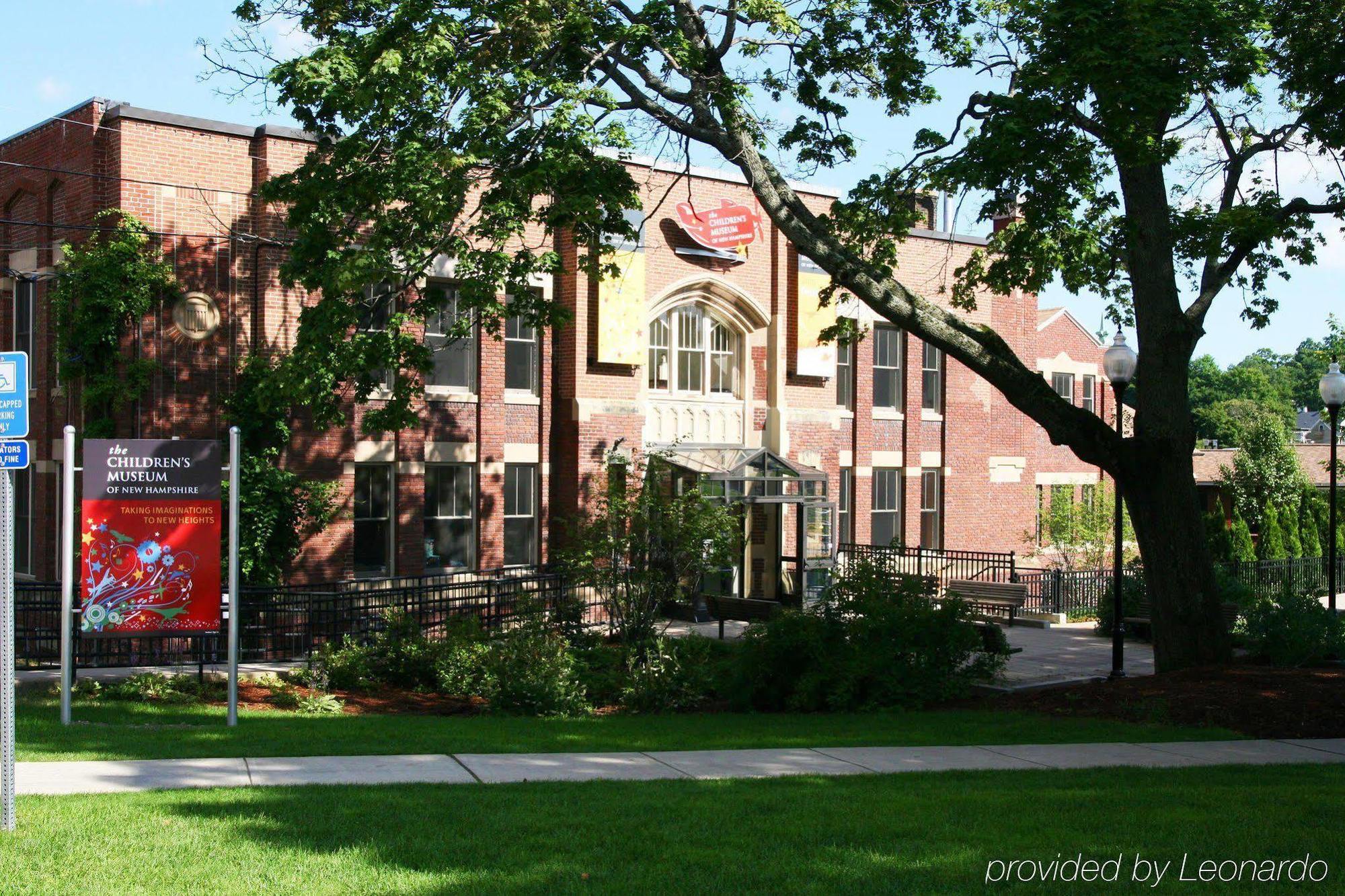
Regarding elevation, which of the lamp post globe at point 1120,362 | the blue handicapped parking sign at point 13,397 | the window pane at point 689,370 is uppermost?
the window pane at point 689,370

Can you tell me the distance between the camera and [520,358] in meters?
24.4

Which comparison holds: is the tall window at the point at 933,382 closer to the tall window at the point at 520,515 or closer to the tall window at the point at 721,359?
the tall window at the point at 721,359

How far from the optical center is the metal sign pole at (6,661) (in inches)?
281

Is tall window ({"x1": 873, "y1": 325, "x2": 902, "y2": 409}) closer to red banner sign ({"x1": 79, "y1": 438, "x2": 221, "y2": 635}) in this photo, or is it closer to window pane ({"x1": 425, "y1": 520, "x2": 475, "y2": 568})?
window pane ({"x1": 425, "y1": 520, "x2": 475, "y2": 568})

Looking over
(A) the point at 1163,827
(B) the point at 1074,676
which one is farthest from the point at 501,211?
(B) the point at 1074,676

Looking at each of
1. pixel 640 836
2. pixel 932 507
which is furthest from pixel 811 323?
pixel 640 836

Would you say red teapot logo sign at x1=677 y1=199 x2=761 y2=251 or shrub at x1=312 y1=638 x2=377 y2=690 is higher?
red teapot logo sign at x1=677 y1=199 x2=761 y2=251

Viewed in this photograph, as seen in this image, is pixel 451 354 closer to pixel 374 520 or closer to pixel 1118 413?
pixel 374 520

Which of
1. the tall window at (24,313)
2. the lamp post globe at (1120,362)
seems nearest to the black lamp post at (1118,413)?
the lamp post globe at (1120,362)

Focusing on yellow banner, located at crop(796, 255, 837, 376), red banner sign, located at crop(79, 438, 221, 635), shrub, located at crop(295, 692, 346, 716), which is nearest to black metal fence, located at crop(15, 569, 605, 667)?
shrub, located at crop(295, 692, 346, 716)

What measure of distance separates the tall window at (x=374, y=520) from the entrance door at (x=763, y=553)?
8266mm

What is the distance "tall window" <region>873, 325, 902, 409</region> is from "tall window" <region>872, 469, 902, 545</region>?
70.7 inches

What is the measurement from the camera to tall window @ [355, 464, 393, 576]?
22188mm

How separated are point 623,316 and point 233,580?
1381 cm
